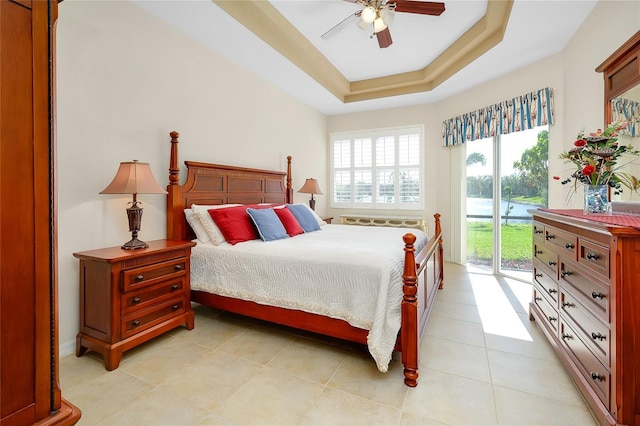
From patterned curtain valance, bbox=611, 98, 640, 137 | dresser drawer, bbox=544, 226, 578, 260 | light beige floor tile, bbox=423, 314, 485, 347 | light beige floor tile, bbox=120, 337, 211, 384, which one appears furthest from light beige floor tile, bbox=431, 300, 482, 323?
light beige floor tile, bbox=120, 337, 211, 384

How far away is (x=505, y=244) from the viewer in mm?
4289

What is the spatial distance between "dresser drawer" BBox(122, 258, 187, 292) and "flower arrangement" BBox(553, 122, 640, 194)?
2953 mm

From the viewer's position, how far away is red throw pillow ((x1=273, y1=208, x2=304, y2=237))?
10.4 feet

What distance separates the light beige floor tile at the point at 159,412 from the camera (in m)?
1.50

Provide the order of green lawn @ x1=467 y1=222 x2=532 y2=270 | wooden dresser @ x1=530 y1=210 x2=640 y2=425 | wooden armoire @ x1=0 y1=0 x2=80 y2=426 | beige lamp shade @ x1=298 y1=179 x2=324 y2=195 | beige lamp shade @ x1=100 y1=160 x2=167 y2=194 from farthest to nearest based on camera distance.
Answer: beige lamp shade @ x1=298 y1=179 x2=324 y2=195, green lawn @ x1=467 y1=222 x2=532 y2=270, beige lamp shade @ x1=100 y1=160 x2=167 y2=194, wooden dresser @ x1=530 y1=210 x2=640 y2=425, wooden armoire @ x1=0 y1=0 x2=80 y2=426

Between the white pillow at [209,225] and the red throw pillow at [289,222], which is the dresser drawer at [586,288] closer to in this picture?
the red throw pillow at [289,222]

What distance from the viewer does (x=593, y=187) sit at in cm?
189

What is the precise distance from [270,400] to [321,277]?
78 centimetres

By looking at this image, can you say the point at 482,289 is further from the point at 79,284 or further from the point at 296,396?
the point at 79,284

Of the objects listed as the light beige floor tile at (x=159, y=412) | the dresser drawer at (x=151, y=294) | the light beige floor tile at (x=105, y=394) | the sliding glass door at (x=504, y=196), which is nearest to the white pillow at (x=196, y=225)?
the dresser drawer at (x=151, y=294)

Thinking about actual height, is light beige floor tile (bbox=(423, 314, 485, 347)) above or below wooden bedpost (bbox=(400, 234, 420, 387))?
below

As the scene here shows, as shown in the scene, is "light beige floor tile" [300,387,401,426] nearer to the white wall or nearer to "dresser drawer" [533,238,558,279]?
"dresser drawer" [533,238,558,279]

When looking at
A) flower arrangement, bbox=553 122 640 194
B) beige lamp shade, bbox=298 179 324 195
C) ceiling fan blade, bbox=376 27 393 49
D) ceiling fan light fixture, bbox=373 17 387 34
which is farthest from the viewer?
beige lamp shade, bbox=298 179 324 195

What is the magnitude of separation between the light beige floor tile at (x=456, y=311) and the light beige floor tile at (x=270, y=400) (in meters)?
1.64
